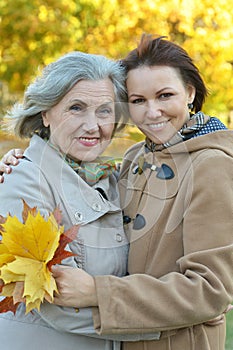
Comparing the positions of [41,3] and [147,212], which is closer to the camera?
[147,212]

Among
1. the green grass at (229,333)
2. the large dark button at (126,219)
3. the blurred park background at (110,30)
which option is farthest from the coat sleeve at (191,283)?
the blurred park background at (110,30)

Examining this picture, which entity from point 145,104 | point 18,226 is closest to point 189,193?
point 145,104

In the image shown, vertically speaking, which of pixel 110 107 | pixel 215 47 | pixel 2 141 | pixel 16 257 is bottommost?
pixel 2 141

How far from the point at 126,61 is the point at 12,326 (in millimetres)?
1172

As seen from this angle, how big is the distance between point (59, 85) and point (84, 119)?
0.17m

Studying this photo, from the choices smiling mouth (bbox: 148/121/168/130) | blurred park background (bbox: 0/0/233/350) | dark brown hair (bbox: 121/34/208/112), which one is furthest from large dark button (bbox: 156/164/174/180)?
blurred park background (bbox: 0/0/233/350)

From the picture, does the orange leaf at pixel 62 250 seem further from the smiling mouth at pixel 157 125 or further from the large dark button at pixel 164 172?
the smiling mouth at pixel 157 125

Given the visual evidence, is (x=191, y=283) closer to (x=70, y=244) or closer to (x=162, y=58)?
(x=70, y=244)

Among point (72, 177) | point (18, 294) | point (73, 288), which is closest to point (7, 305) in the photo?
point (18, 294)

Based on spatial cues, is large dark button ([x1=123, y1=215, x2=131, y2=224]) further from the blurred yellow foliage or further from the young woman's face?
the blurred yellow foliage

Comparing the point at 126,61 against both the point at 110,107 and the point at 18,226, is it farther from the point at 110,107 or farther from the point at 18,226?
the point at 18,226

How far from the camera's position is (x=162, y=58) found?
8.99 ft

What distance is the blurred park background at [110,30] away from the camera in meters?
9.05

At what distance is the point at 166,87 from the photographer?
2715 mm
